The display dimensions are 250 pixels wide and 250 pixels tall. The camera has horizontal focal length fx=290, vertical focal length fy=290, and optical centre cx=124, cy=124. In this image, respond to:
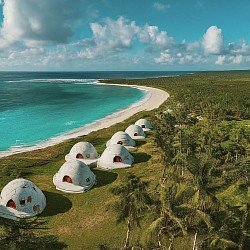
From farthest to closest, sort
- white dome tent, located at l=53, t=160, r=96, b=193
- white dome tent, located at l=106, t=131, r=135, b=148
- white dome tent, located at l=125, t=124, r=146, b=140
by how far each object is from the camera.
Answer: white dome tent, located at l=125, t=124, r=146, b=140, white dome tent, located at l=106, t=131, r=135, b=148, white dome tent, located at l=53, t=160, r=96, b=193

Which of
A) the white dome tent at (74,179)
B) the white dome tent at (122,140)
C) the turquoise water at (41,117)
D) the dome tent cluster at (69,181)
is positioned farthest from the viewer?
the turquoise water at (41,117)

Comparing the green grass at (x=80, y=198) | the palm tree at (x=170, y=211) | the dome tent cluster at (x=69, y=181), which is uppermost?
the palm tree at (x=170, y=211)

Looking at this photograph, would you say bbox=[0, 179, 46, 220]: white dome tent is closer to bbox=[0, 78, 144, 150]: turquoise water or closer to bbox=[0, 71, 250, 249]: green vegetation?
bbox=[0, 71, 250, 249]: green vegetation

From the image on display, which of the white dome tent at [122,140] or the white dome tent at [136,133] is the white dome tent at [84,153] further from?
the white dome tent at [136,133]

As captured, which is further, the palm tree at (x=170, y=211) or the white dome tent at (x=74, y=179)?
the white dome tent at (x=74, y=179)

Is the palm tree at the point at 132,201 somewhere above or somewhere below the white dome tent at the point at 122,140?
above

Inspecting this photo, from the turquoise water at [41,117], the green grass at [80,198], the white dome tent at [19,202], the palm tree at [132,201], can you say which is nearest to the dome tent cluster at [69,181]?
the white dome tent at [19,202]

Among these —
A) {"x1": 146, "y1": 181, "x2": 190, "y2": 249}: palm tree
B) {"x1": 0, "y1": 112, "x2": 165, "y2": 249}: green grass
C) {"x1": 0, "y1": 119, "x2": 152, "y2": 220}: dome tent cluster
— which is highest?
{"x1": 146, "y1": 181, "x2": 190, "y2": 249}: palm tree

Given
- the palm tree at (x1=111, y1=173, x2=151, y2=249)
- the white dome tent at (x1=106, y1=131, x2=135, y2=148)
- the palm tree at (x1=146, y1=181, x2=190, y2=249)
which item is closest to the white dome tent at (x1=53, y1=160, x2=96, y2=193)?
the white dome tent at (x1=106, y1=131, x2=135, y2=148)
